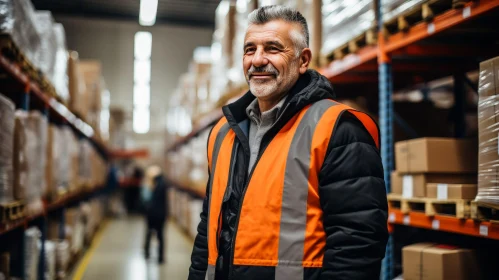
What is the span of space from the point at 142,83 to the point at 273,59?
758 inches

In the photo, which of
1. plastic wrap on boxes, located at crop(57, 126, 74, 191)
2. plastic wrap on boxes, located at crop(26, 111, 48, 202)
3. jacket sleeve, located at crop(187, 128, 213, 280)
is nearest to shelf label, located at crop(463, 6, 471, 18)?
jacket sleeve, located at crop(187, 128, 213, 280)

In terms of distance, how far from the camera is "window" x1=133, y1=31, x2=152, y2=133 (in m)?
20.4

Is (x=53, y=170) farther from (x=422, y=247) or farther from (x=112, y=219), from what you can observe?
(x=112, y=219)

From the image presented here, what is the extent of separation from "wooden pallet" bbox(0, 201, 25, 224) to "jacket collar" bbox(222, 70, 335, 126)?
7.09 feet

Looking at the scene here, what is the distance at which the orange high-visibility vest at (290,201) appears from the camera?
198cm

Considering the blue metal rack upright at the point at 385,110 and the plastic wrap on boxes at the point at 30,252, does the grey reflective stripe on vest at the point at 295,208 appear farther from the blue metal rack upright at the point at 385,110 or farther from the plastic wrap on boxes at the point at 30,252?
the plastic wrap on boxes at the point at 30,252

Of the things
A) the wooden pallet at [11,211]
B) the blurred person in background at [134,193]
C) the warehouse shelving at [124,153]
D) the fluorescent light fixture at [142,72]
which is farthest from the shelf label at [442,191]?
the fluorescent light fixture at [142,72]

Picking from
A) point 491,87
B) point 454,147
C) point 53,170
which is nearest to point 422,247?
point 454,147

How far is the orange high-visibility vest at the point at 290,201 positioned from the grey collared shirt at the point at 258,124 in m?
0.11

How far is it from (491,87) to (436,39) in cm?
126

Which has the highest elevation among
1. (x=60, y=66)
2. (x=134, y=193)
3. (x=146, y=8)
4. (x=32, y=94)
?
(x=146, y=8)

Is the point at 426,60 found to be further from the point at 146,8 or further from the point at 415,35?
the point at 146,8

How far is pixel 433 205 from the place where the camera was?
3174 millimetres

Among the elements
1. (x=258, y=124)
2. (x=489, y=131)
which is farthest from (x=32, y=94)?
(x=489, y=131)
